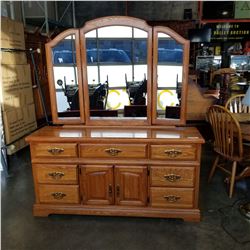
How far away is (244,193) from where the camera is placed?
2578mm

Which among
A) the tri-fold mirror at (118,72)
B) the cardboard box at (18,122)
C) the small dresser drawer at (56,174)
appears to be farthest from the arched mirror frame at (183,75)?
the cardboard box at (18,122)

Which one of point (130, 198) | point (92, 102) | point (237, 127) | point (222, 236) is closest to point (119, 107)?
point (92, 102)

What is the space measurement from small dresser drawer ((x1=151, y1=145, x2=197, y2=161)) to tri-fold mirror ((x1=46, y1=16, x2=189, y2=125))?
1.13 feet

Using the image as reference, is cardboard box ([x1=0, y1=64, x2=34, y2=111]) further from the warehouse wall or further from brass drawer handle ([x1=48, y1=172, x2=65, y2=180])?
the warehouse wall

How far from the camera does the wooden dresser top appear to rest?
6.41ft

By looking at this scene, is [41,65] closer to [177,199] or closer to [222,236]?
[177,199]

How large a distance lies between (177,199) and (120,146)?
0.64 meters

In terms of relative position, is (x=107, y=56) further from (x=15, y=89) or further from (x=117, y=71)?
(x=15, y=89)

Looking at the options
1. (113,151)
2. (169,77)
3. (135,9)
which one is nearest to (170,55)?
(169,77)

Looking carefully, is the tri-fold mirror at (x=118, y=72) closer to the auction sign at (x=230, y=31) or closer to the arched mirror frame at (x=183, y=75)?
the arched mirror frame at (x=183, y=75)

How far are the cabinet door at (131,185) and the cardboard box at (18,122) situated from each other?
1869 millimetres

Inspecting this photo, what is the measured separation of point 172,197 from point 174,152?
390 mm

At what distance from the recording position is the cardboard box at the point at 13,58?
3.23 metres

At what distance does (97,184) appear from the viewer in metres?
2.09
